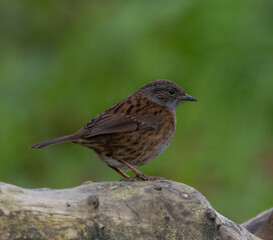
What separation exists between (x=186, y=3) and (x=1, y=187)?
4252 millimetres

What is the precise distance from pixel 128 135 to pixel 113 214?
1.30 metres

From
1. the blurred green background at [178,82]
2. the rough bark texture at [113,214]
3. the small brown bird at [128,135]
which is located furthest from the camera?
the blurred green background at [178,82]

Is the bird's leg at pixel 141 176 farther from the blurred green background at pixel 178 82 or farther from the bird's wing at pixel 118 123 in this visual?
the blurred green background at pixel 178 82

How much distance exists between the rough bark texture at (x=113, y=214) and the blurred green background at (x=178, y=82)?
2171 mm

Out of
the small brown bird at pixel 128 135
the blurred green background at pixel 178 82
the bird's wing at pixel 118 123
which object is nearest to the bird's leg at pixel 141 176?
the small brown bird at pixel 128 135

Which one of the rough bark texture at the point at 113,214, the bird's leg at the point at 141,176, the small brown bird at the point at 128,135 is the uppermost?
the small brown bird at the point at 128,135

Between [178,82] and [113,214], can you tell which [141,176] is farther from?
[178,82]

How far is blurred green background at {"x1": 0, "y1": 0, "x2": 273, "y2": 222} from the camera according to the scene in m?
6.11

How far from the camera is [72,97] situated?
272 inches

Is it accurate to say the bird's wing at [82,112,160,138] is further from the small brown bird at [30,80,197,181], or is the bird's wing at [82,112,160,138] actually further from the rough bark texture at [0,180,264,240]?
the rough bark texture at [0,180,264,240]

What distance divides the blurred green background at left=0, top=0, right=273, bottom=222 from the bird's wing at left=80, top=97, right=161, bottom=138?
4.75ft

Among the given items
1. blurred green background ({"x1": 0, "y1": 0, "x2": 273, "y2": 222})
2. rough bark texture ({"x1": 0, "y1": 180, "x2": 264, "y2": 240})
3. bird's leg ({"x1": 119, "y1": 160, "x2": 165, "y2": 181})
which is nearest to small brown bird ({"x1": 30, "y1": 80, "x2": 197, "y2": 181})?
bird's leg ({"x1": 119, "y1": 160, "x2": 165, "y2": 181})

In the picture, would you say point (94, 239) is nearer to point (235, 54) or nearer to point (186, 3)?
point (235, 54)

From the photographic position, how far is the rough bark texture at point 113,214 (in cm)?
302
